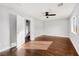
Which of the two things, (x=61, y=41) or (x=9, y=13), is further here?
(x=61, y=41)

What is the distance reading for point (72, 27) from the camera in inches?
181

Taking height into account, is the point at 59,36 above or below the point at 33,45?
above

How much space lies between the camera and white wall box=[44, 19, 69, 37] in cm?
457

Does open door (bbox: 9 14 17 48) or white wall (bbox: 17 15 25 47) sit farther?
white wall (bbox: 17 15 25 47)

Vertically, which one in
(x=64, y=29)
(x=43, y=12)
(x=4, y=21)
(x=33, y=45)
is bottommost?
(x=33, y=45)

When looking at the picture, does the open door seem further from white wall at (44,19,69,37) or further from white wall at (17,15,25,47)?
white wall at (44,19,69,37)

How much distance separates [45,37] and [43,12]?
1084mm

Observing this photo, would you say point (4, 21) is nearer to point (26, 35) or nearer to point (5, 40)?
point (5, 40)

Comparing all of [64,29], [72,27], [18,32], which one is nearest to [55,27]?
[64,29]

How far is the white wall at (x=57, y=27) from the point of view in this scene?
4.57 m

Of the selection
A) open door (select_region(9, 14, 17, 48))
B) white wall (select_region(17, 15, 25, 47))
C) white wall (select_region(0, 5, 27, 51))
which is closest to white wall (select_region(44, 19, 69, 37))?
white wall (select_region(17, 15, 25, 47))

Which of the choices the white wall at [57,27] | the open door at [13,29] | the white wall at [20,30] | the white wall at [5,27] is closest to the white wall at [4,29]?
the white wall at [5,27]

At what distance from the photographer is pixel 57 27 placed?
4684mm

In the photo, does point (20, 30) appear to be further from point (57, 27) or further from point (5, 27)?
point (57, 27)
